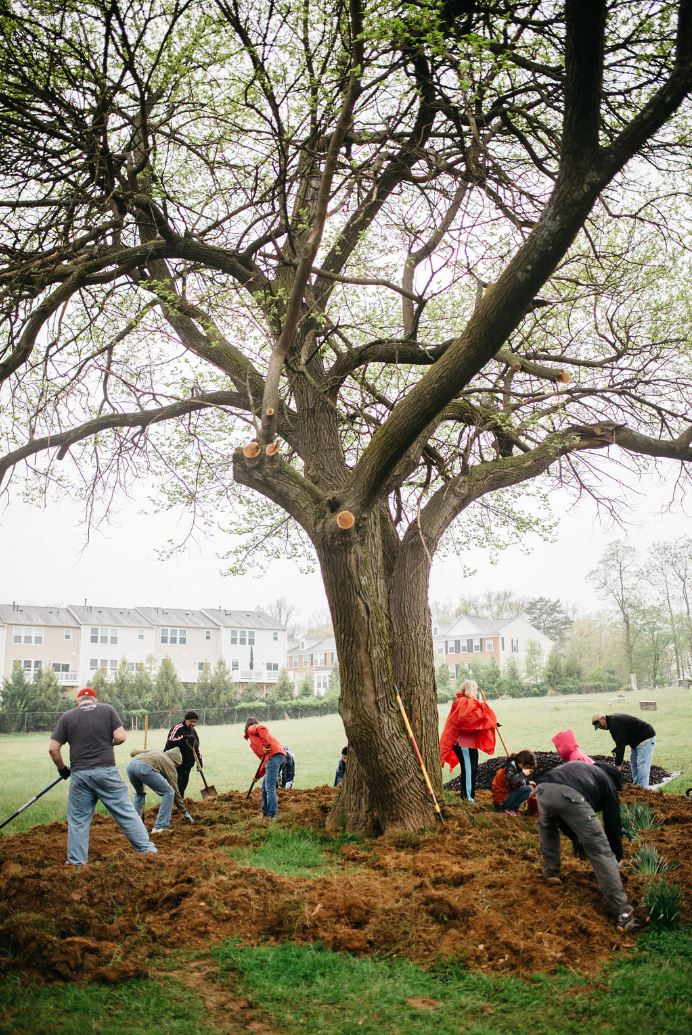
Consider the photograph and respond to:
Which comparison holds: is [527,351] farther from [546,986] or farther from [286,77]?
[546,986]

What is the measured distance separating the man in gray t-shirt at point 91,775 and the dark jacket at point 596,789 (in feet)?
12.1

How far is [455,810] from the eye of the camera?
8133mm

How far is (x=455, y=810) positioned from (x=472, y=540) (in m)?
6.35

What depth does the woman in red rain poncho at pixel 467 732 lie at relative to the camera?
9211 millimetres

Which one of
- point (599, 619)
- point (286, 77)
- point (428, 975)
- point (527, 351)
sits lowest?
point (428, 975)

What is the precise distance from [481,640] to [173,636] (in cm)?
1937

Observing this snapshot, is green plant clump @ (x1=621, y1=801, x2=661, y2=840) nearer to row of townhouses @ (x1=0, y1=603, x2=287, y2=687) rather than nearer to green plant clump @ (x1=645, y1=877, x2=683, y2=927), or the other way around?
green plant clump @ (x1=645, y1=877, x2=683, y2=927)

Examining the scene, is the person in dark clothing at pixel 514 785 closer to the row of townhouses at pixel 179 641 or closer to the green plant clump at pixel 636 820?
the green plant clump at pixel 636 820

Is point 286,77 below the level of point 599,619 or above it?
above

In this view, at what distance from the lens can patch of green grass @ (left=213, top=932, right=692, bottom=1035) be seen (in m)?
3.81

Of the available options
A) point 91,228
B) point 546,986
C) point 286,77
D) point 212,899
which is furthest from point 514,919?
point 286,77


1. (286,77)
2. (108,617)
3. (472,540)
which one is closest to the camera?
(286,77)

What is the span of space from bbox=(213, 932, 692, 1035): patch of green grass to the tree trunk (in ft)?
9.74

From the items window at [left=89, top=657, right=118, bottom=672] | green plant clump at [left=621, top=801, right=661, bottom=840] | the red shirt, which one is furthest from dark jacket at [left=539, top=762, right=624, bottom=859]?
window at [left=89, top=657, right=118, bottom=672]
